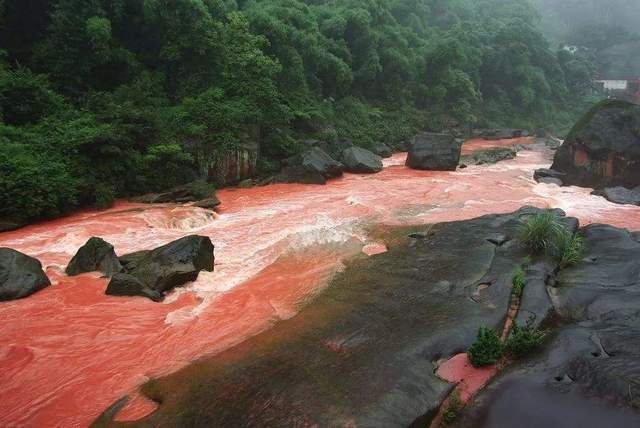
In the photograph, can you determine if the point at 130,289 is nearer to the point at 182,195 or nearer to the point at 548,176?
the point at 182,195

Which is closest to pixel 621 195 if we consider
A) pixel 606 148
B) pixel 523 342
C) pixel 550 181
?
pixel 606 148

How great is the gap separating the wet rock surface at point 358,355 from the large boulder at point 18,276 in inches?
174

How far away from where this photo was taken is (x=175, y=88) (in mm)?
22266

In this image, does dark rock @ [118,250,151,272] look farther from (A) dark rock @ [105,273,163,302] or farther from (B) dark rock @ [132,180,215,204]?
(B) dark rock @ [132,180,215,204]

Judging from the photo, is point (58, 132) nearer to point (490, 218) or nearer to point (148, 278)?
point (148, 278)

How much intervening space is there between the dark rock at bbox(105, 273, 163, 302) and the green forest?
259 inches

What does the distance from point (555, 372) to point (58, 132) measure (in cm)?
1647

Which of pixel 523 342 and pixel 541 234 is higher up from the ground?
pixel 541 234

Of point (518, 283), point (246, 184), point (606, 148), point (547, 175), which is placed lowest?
point (547, 175)

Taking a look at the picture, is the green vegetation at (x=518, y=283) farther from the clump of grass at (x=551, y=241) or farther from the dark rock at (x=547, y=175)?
the dark rock at (x=547, y=175)

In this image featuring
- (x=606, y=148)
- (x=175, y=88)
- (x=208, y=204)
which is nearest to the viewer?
(x=208, y=204)

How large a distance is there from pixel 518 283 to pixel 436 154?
51.5 ft

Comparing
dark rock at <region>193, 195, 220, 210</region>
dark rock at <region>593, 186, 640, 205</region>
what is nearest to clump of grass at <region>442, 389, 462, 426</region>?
dark rock at <region>193, 195, 220, 210</region>

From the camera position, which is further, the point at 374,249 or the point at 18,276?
the point at 374,249
